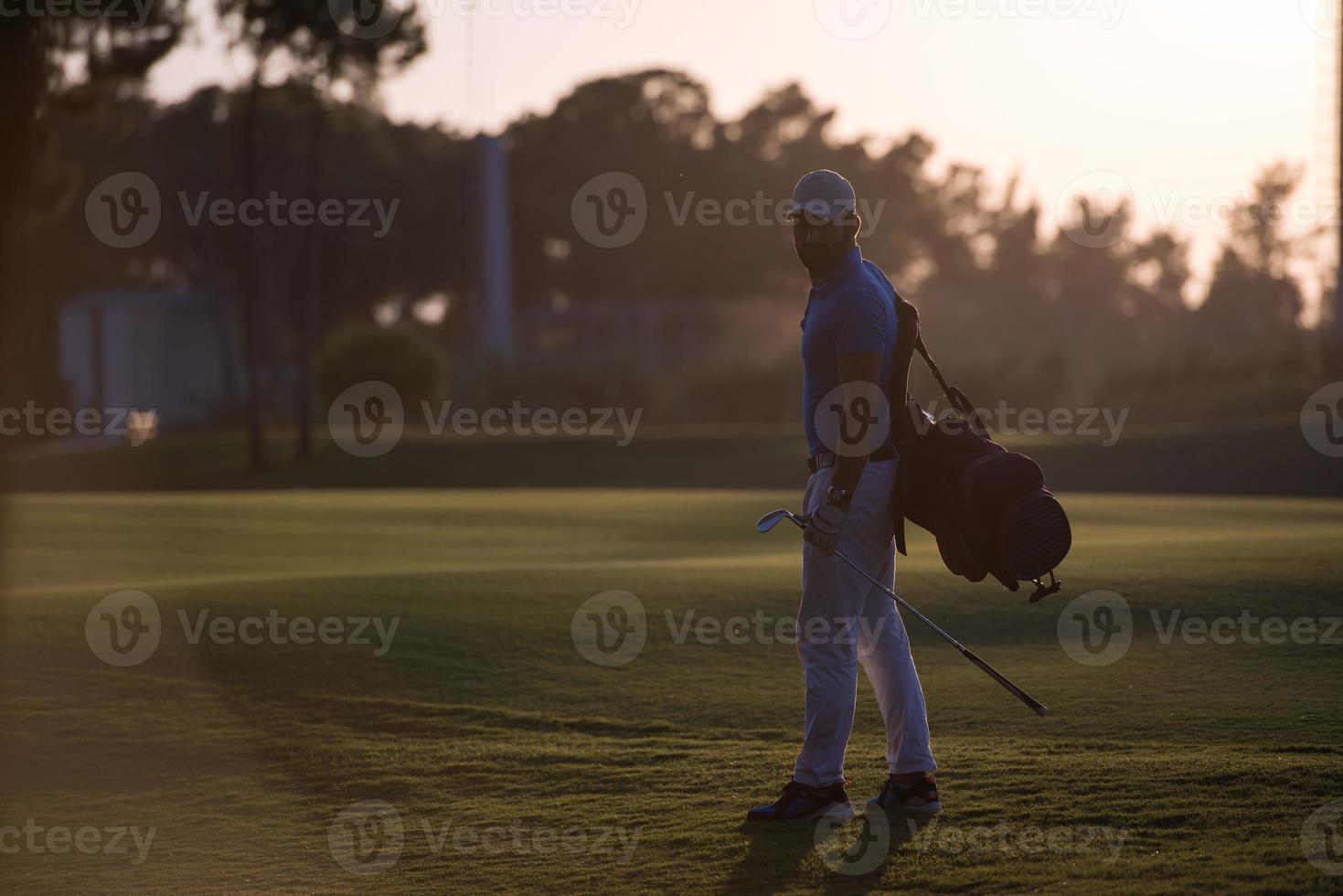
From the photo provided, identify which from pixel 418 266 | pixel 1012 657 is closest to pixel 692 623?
pixel 1012 657

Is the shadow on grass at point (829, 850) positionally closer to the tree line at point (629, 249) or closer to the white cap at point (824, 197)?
the white cap at point (824, 197)

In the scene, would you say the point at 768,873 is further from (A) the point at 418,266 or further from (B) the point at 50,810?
(A) the point at 418,266

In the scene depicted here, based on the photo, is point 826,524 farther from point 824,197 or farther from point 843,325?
point 824,197

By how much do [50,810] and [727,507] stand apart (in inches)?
608

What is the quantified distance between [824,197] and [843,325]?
48cm

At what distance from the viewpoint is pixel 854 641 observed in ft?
21.4

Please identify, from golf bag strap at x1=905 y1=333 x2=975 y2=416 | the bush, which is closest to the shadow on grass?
golf bag strap at x1=905 y1=333 x2=975 y2=416

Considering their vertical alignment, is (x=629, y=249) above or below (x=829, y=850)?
above

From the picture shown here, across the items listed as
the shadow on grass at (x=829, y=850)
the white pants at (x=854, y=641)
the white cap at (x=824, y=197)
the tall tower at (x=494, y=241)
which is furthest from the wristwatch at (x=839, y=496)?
the tall tower at (x=494, y=241)

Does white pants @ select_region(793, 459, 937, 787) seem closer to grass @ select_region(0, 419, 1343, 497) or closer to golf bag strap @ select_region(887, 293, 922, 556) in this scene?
golf bag strap @ select_region(887, 293, 922, 556)

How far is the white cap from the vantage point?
6.32 metres

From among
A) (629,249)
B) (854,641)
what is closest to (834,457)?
(854,641)

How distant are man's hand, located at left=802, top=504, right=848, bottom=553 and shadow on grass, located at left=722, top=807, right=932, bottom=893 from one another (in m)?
1.04

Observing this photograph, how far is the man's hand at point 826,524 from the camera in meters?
6.27
